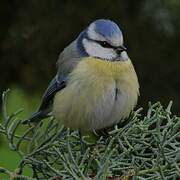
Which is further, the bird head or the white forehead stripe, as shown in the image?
the white forehead stripe

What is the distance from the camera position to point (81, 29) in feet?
11.9

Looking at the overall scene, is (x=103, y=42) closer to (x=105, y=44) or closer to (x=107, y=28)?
(x=105, y=44)

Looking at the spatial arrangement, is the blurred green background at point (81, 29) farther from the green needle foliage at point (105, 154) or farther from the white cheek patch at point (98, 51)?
the green needle foliage at point (105, 154)

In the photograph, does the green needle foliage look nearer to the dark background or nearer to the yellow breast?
the yellow breast

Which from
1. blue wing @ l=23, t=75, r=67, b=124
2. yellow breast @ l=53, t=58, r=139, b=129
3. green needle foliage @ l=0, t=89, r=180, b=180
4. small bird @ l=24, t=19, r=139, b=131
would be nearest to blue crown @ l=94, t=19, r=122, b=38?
small bird @ l=24, t=19, r=139, b=131

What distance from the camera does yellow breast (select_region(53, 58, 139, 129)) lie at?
7.74 ft

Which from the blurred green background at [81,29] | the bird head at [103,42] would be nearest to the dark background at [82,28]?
the blurred green background at [81,29]

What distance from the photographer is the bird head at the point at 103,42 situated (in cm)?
235

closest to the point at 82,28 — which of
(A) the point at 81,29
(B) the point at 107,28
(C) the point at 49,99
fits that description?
(A) the point at 81,29

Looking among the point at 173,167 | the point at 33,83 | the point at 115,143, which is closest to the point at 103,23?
the point at 115,143

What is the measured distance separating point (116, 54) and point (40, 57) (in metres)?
1.32

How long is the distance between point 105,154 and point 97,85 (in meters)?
0.87

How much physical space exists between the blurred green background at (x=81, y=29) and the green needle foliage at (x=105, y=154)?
1.84 m

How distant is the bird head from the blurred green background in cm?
100
